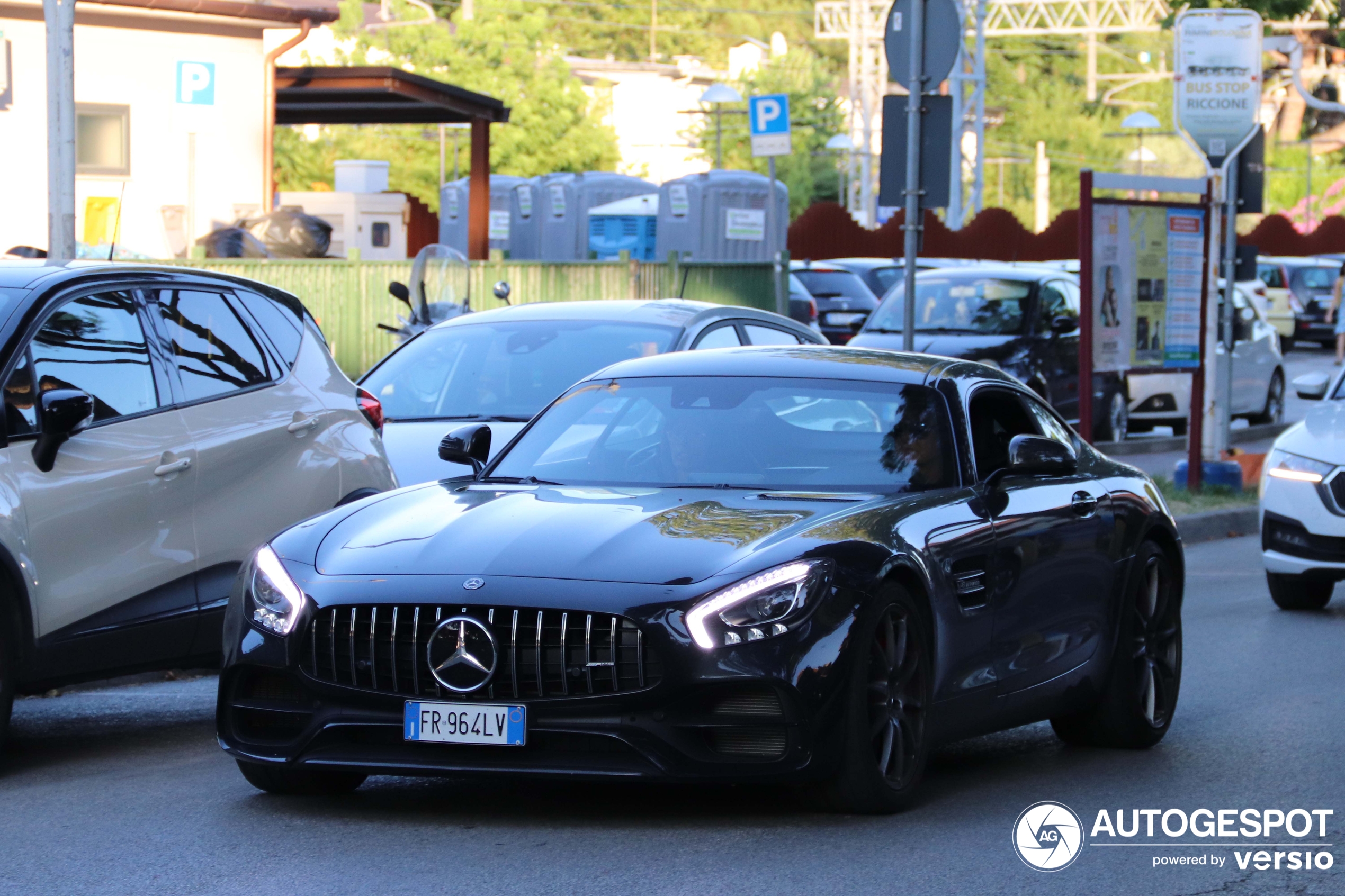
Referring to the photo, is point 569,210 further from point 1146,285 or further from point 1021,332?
point 1146,285

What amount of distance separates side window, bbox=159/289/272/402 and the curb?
8.62m

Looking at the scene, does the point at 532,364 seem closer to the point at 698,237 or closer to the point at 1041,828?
the point at 1041,828

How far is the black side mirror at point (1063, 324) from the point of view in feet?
67.6

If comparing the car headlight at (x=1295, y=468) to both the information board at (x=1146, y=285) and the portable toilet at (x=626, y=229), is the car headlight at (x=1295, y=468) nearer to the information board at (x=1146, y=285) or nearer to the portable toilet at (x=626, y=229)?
the information board at (x=1146, y=285)

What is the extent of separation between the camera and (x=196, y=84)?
24.0 metres

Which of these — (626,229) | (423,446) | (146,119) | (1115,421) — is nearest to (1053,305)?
(1115,421)

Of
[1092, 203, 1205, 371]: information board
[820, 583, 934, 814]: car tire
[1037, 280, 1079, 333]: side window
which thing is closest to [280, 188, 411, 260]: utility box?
[1037, 280, 1079, 333]: side window

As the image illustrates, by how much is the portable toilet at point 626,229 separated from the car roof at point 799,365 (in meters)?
33.2

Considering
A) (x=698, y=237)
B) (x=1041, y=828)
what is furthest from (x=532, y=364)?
(x=698, y=237)

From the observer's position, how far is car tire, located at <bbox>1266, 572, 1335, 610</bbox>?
1160cm

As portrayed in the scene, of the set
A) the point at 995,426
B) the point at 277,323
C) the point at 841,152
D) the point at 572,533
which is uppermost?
the point at 841,152

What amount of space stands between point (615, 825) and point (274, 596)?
118cm

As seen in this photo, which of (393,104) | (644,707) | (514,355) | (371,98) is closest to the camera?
(644,707)

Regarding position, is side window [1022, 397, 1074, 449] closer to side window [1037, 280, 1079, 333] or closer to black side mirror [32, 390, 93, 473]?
black side mirror [32, 390, 93, 473]
